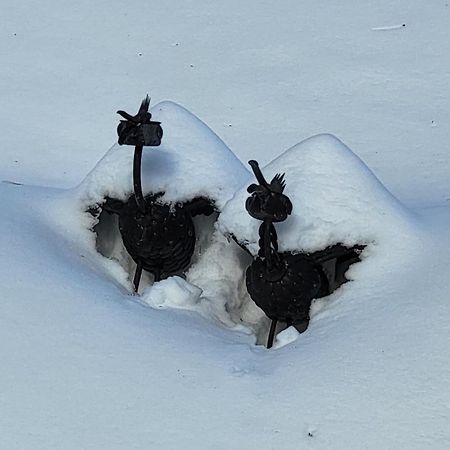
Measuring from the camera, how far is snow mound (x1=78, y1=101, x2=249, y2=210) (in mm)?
2055

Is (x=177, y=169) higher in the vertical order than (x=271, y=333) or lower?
higher

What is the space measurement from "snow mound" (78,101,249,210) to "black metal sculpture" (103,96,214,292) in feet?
0.08

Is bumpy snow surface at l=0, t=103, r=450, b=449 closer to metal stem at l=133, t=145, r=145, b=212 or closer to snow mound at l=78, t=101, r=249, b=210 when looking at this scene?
snow mound at l=78, t=101, r=249, b=210

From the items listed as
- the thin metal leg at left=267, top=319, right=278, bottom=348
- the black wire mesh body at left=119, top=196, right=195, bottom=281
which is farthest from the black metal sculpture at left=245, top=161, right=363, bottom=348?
the black wire mesh body at left=119, top=196, right=195, bottom=281

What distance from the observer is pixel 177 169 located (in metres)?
2.08

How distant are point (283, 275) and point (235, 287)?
0.77ft

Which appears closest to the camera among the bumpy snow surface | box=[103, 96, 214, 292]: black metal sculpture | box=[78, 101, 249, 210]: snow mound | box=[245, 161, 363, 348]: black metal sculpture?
the bumpy snow surface

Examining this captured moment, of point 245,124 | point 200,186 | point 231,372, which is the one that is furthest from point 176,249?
point 245,124

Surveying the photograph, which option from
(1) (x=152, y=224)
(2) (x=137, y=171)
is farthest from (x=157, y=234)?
(2) (x=137, y=171)

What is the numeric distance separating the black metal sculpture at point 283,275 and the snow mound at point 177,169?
204 mm

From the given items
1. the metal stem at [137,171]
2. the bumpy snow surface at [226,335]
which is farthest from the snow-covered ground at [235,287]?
the metal stem at [137,171]

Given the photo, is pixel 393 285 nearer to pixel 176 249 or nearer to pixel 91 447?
pixel 176 249

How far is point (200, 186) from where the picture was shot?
2053 mm

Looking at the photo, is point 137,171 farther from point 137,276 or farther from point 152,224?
point 137,276
